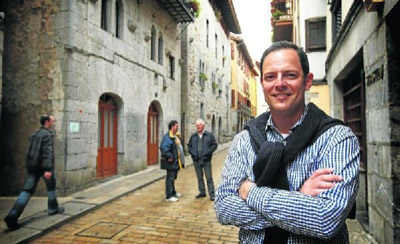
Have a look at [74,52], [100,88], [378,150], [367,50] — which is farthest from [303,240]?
[100,88]

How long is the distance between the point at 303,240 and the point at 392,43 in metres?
2.87

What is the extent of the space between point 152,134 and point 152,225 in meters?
7.61

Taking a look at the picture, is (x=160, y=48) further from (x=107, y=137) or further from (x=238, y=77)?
(x=238, y=77)

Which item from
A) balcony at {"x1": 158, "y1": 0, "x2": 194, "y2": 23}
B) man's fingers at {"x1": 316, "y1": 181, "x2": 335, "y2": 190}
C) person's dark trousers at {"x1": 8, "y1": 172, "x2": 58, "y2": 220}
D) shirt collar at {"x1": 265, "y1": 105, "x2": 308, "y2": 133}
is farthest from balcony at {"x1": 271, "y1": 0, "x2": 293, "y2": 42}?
man's fingers at {"x1": 316, "y1": 181, "x2": 335, "y2": 190}

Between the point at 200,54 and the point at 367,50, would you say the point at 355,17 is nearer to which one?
the point at 367,50

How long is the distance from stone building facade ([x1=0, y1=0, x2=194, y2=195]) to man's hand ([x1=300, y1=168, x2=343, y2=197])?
6492 mm

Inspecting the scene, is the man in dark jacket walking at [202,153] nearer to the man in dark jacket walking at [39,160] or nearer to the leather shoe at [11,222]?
the man in dark jacket walking at [39,160]

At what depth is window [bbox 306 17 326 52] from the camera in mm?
9047

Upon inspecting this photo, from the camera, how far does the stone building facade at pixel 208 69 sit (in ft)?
51.2

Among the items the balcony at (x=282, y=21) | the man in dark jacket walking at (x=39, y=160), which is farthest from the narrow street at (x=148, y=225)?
the balcony at (x=282, y=21)

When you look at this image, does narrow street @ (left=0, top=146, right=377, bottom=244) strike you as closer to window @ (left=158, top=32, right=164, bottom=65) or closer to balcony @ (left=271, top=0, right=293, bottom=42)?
window @ (left=158, top=32, right=164, bottom=65)

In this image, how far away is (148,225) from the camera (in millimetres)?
4805

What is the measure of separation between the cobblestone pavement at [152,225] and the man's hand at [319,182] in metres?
3.09

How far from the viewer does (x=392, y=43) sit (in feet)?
10.4
